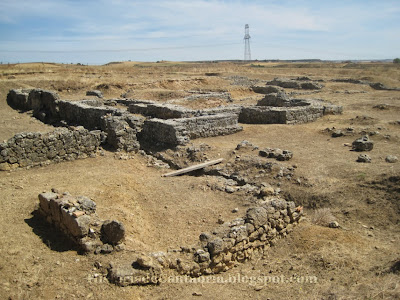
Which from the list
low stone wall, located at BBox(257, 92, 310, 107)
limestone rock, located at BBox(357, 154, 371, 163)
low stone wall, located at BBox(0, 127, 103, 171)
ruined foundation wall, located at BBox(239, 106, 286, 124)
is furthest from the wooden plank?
low stone wall, located at BBox(257, 92, 310, 107)

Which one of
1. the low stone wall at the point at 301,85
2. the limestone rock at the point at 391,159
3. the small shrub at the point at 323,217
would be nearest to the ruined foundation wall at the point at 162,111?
the limestone rock at the point at 391,159

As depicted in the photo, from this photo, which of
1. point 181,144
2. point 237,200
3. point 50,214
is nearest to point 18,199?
point 50,214

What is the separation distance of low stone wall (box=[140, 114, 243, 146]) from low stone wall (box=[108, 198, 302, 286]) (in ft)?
20.4

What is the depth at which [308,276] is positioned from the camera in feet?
20.0

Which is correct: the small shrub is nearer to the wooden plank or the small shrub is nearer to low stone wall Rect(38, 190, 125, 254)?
the wooden plank

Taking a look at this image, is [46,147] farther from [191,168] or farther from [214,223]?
[214,223]

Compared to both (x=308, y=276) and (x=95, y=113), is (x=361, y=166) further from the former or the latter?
(x=95, y=113)

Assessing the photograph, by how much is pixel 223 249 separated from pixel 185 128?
7.56 meters

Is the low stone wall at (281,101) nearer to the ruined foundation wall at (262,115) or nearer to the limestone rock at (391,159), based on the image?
the ruined foundation wall at (262,115)

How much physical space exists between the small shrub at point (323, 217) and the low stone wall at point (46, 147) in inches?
316

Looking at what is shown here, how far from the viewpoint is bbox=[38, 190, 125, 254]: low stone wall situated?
5965mm

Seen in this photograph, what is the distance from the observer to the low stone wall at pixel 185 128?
1302 cm

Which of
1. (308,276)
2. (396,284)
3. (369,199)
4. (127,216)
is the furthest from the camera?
(369,199)

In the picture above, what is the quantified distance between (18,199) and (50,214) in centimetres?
160
